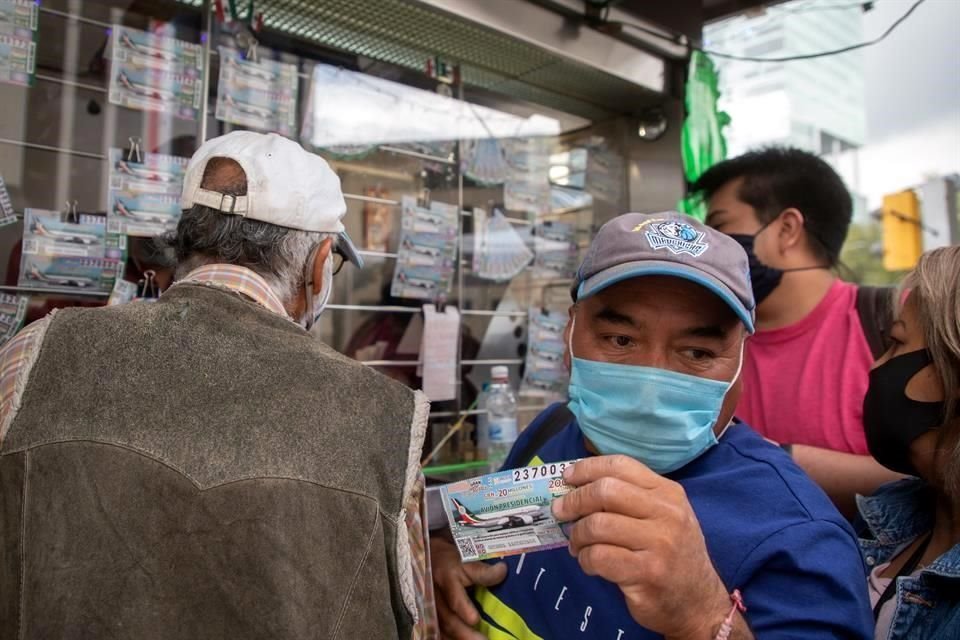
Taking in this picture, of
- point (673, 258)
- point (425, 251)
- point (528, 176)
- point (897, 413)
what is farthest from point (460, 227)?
point (897, 413)

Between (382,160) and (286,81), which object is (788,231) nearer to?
(382,160)

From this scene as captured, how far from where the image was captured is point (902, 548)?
141 centimetres

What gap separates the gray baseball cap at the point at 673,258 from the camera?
43.6 inches

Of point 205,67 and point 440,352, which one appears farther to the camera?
point 440,352

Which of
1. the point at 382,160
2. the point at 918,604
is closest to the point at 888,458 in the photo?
the point at 918,604

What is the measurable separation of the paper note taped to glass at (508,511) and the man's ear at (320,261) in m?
0.73

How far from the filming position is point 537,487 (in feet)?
3.03

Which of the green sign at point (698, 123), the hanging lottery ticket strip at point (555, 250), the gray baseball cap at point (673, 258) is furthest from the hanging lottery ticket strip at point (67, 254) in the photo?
the green sign at point (698, 123)

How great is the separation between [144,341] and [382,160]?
1.64 metres

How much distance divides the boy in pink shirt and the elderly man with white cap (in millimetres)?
1351

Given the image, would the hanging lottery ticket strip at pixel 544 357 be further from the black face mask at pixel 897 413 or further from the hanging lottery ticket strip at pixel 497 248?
the black face mask at pixel 897 413

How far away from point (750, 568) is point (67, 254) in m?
1.99

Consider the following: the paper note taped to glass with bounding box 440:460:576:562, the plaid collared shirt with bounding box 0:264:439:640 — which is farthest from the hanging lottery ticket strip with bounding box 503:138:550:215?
the paper note taped to glass with bounding box 440:460:576:562

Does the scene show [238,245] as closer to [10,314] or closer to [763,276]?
[10,314]
